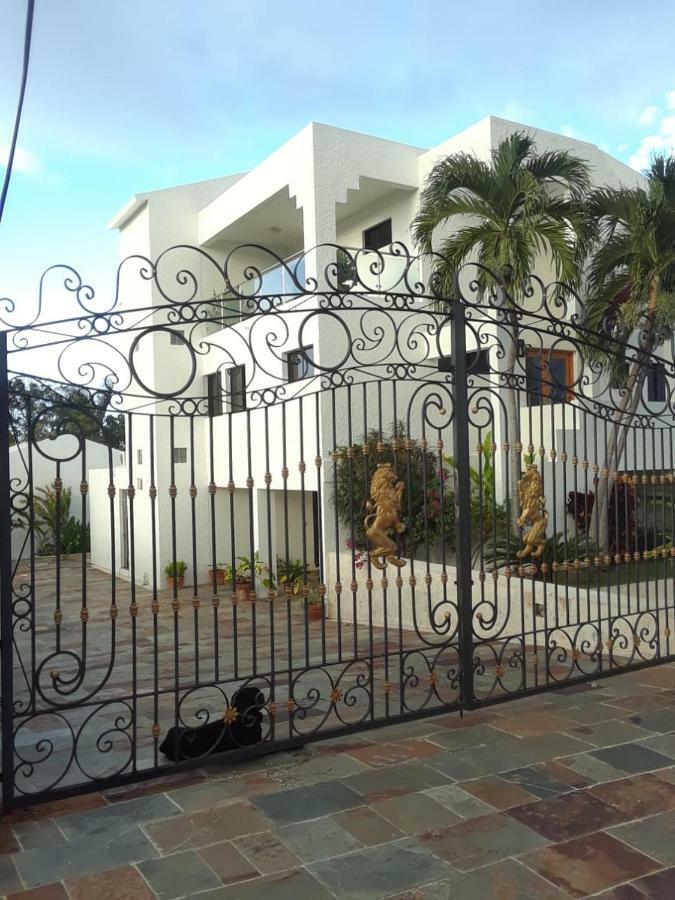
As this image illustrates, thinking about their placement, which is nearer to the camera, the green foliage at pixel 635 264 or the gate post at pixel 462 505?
the gate post at pixel 462 505

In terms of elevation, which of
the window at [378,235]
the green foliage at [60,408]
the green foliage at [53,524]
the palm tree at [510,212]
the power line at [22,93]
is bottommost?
the green foliage at [53,524]

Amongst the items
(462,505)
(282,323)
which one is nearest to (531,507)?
(462,505)

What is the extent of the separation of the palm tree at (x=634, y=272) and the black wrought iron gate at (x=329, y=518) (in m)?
0.29

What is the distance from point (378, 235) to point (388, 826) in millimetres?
11461

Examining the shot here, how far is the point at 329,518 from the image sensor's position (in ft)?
37.9

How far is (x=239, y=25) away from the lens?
5785 millimetres

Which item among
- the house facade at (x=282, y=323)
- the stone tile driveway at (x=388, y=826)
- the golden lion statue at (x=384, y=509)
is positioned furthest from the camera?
the house facade at (x=282, y=323)

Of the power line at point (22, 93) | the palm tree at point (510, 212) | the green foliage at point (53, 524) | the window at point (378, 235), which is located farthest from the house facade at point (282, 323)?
the power line at point (22, 93)

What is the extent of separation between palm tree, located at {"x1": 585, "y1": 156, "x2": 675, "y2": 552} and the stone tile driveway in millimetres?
4146

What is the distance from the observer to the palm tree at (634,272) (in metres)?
8.29

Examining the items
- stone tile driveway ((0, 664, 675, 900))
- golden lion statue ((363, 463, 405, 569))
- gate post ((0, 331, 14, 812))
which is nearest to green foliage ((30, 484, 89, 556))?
golden lion statue ((363, 463, 405, 569))

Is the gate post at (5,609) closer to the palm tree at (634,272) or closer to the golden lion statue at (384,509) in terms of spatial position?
the golden lion statue at (384,509)

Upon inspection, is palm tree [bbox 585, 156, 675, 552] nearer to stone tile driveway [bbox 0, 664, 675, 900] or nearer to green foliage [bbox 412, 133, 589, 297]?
green foliage [bbox 412, 133, 589, 297]

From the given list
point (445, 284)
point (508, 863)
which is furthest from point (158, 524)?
point (508, 863)
